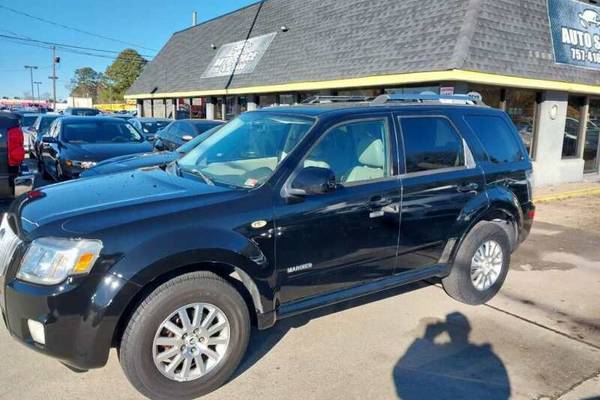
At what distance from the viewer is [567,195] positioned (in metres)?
11.0

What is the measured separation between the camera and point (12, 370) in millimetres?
3258

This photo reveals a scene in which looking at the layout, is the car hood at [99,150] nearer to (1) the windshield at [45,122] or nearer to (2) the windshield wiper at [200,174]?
(2) the windshield wiper at [200,174]

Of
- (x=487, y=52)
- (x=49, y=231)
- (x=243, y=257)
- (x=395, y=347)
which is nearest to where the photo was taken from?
(x=49, y=231)

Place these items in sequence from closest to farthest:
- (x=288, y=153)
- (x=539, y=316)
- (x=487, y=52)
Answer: (x=288, y=153) → (x=539, y=316) → (x=487, y=52)

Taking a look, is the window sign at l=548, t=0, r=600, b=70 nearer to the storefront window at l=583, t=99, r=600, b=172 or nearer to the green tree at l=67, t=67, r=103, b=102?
the storefront window at l=583, t=99, r=600, b=172

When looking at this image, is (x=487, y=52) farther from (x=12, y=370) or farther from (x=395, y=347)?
(x=12, y=370)

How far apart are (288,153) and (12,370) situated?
2428 millimetres

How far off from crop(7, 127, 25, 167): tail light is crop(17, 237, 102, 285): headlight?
3.96m

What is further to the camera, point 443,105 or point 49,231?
point 443,105

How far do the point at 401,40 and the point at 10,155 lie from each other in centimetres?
830

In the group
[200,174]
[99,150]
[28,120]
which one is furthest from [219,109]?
[200,174]

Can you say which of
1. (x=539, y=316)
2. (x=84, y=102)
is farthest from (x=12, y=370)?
(x=84, y=102)

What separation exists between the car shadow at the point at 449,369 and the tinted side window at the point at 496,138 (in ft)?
5.80

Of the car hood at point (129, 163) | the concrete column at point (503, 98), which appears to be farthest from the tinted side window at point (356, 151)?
the concrete column at point (503, 98)
